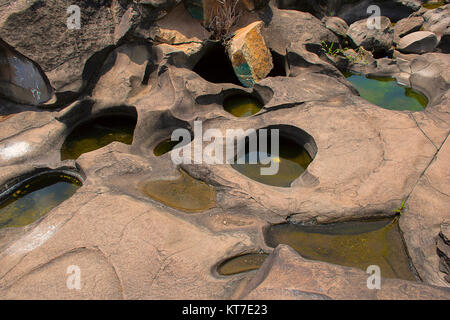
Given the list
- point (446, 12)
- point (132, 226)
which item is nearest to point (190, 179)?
point (132, 226)

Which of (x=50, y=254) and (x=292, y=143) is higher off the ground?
(x=292, y=143)

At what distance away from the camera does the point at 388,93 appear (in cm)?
631

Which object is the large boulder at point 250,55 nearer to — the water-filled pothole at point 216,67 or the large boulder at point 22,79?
the water-filled pothole at point 216,67

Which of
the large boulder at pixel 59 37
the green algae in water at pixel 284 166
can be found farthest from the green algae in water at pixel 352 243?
the large boulder at pixel 59 37

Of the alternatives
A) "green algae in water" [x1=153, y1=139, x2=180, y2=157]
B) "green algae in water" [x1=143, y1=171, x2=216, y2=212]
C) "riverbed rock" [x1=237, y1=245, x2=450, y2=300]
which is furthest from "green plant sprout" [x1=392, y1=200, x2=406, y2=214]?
"green algae in water" [x1=153, y1=139, x2=180, y2=157]

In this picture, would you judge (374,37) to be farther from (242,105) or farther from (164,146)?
(164,146)

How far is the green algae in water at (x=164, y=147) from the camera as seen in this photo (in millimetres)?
4945

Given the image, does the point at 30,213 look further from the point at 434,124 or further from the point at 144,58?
the point at 434,124

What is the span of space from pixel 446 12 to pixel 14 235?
30.4ft

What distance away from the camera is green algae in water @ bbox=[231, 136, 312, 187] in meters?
4.33

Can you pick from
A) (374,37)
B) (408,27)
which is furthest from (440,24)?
(374,37)

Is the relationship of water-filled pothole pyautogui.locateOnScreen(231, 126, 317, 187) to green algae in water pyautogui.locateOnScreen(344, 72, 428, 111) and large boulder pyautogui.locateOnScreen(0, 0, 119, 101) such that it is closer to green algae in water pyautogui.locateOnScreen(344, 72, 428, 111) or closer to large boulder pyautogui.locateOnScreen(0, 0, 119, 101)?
green algae in water pyautogui.locateOnScreen(344, 72, 428, 111)

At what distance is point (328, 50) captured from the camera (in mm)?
6922

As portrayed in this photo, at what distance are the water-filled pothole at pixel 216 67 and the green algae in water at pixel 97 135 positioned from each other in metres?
1.80
